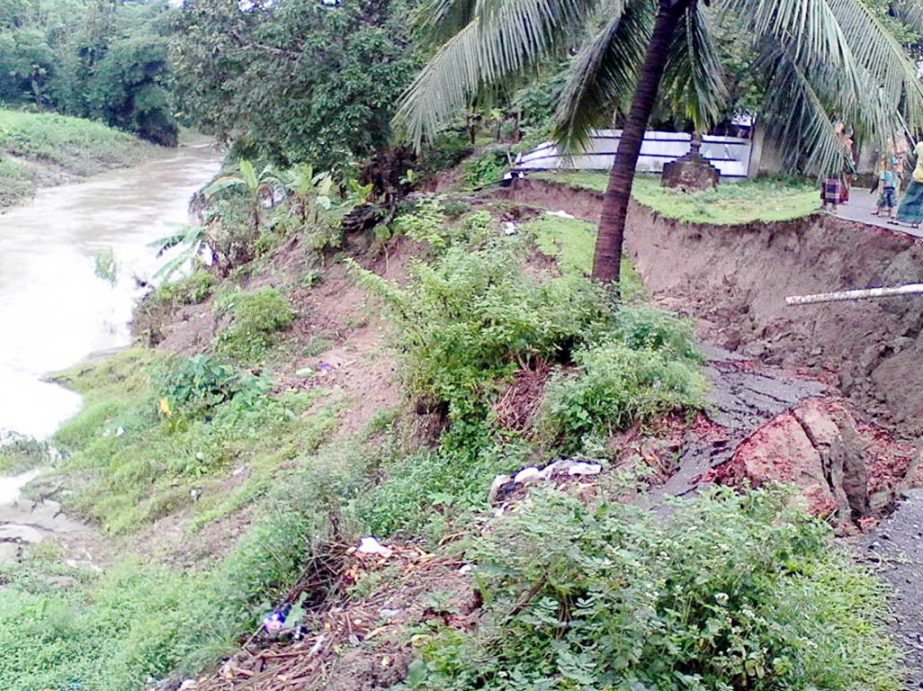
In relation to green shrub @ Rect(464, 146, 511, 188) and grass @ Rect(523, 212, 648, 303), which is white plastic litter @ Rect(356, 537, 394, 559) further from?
green shrub @ Rect(464, 146, 511, 188)

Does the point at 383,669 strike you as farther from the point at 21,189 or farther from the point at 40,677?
the point at 21,189

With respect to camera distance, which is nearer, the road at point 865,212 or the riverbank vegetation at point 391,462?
the riverbank vegetation at point 391,462

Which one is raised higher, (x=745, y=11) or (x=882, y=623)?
(x=745, y=11)

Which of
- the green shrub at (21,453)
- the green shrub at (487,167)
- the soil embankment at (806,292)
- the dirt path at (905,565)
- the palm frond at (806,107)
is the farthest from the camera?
the green shrub at (487,167)

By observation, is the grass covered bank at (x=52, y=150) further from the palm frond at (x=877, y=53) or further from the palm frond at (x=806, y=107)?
the palm frond at (x=877, y=53)

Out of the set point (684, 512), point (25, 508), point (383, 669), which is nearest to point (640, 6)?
point (684, 512)

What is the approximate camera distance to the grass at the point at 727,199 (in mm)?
11352

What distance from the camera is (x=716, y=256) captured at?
11352mm

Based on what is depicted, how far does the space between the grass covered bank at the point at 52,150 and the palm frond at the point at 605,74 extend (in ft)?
104

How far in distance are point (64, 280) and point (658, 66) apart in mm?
20107

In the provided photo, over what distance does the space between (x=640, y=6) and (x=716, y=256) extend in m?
3.97

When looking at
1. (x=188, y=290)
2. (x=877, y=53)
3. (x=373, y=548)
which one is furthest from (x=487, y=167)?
(x=373, y=548)

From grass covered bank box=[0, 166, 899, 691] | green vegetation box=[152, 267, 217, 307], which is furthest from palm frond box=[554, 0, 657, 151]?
green vegetation box=[152, 267, 217, 307]

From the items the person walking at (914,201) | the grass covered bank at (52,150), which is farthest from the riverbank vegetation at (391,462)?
the grass covered bank at (52,150)
